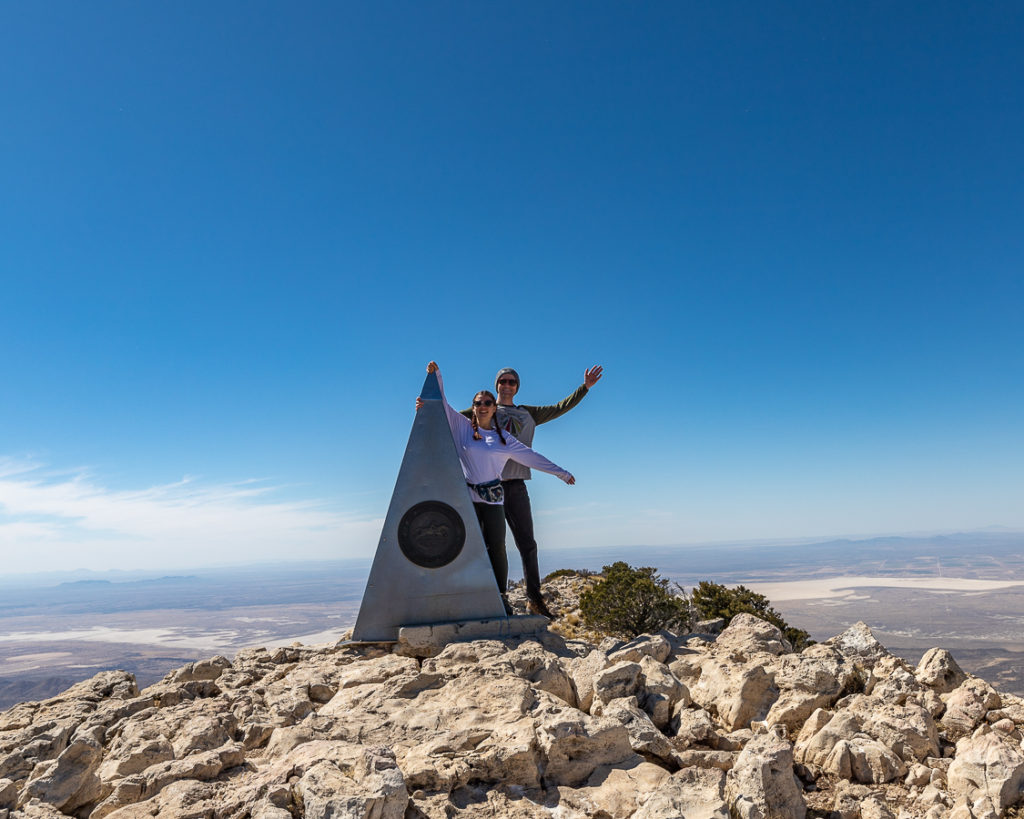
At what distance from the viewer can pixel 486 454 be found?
8422mm

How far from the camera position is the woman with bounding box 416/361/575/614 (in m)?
8.38

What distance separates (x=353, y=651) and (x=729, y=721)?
4.54 m

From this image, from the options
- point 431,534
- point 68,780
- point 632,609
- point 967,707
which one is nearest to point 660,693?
point 967,707

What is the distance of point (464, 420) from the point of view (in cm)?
882

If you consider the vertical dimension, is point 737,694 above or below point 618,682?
below

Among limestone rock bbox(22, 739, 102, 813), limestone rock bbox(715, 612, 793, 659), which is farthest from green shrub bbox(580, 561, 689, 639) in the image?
limestone rock bbox(22, 739, 102, 813)

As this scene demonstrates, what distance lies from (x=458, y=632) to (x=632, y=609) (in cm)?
701

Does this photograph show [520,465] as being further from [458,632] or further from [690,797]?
[690,797]

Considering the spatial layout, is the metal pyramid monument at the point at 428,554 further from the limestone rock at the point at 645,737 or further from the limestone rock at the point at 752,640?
the limestone rock at the point at 645,737

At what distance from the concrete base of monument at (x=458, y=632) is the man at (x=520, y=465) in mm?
932

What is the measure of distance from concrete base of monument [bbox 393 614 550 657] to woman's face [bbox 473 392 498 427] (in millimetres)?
2631

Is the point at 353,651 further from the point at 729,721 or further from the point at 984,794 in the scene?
the point at 984,794

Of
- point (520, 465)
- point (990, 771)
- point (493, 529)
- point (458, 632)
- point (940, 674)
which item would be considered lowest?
point (990, 771)

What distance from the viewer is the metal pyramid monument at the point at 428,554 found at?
7.98 meters
